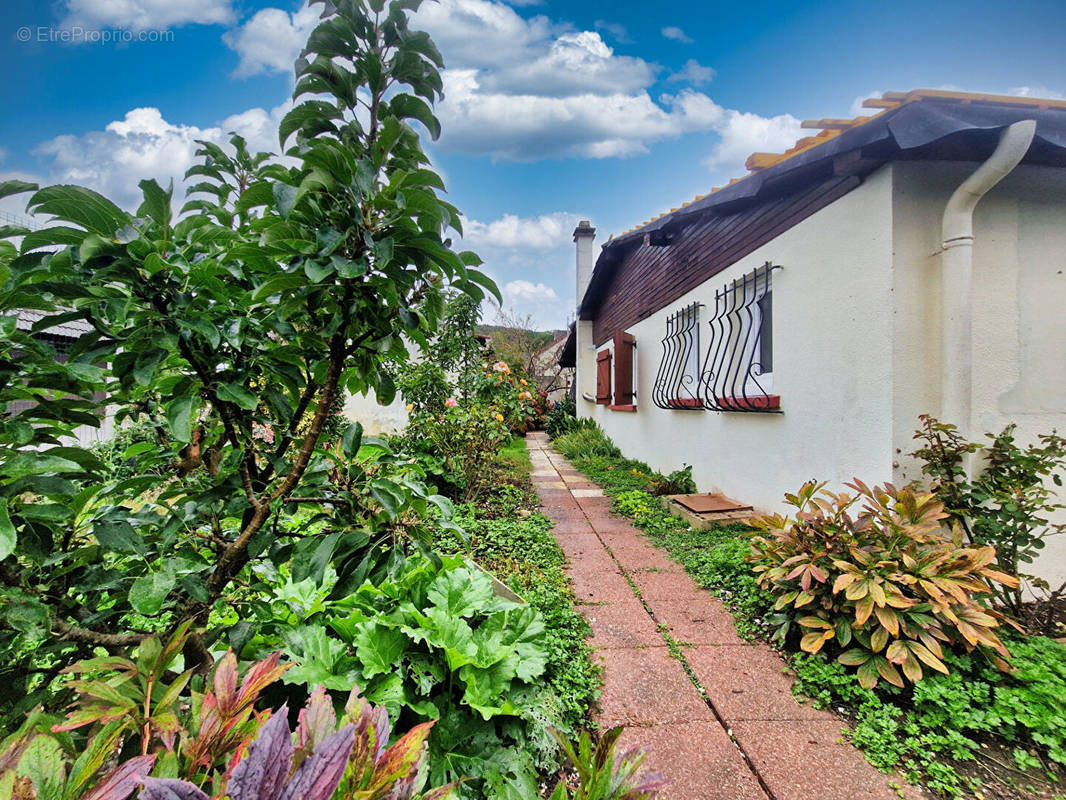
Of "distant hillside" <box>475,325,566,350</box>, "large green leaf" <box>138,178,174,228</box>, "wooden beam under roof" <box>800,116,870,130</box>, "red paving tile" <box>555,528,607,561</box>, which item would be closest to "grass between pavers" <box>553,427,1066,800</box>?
"red paving tile" <box>555,528,607,561</box>

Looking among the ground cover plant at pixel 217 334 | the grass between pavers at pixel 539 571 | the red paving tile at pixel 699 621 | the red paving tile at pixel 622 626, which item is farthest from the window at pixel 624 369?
the ground cover plant at pixel 217 334

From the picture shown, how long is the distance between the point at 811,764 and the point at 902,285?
2283mm

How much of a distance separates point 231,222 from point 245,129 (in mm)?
380

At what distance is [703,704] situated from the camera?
1.83m

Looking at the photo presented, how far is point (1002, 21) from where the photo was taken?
2861 mm

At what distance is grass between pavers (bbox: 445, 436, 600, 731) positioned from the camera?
184cm

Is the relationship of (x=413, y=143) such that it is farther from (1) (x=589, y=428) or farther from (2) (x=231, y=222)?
(1) (x=589, y=428)

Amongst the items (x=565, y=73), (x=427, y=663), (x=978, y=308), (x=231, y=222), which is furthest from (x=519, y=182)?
(x=427, y=663)

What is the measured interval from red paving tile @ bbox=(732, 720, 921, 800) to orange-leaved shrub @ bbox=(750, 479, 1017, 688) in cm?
33

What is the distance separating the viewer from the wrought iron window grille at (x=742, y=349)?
3.78 metres

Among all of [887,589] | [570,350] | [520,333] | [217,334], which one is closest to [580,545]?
[887,589]

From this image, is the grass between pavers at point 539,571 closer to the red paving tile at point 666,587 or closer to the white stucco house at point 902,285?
the red paving tile at point 666,587

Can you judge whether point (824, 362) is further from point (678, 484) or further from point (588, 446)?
point (588, 446)

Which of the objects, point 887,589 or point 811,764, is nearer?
point 811,764
